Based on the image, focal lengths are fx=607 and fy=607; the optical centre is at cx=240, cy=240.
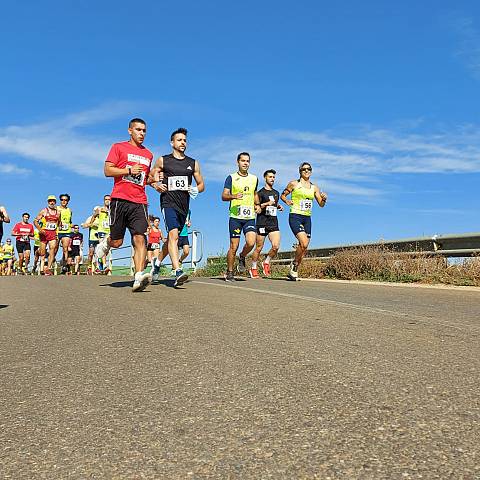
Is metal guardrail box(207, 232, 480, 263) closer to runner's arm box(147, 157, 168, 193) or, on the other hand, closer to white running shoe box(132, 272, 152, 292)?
runner's arm box(147, 157, 168, 193)

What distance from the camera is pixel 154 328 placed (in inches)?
188

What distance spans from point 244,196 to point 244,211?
0.34m

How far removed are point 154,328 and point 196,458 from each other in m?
2.88

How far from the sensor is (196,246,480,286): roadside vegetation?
33.6 feet

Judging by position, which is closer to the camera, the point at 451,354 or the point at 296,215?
the point at 451,354

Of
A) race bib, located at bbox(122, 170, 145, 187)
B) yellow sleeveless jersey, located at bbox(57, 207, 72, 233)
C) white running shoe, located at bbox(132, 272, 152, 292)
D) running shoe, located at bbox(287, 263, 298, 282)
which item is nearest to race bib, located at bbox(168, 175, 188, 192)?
race bib, located at bbox(122, 170, 145, 187)

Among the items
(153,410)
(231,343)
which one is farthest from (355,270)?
(153,410)

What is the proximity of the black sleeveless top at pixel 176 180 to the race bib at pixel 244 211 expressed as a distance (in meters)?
3.15

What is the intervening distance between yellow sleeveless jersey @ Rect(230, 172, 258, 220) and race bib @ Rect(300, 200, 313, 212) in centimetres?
101

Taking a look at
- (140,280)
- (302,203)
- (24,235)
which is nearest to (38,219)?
(24,235)

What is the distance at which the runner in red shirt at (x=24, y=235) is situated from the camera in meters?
23.8

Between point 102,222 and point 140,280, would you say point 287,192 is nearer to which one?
point 140,280

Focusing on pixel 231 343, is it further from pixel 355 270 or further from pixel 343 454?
pixel 355 270

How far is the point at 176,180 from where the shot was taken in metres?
9.23
